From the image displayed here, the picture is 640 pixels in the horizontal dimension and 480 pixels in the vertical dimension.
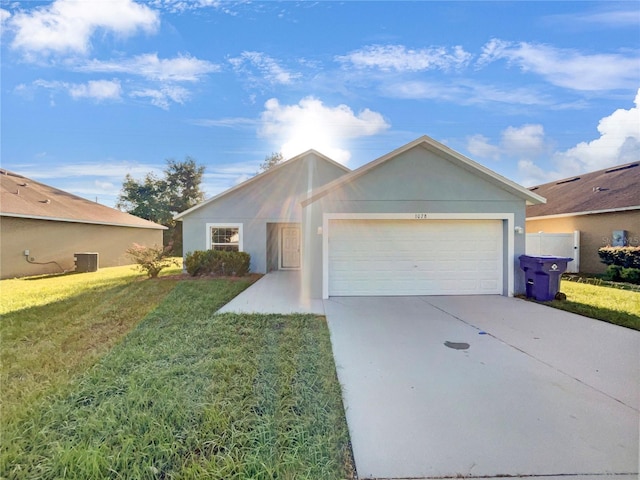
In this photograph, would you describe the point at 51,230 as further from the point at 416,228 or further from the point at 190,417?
the point at 190,417

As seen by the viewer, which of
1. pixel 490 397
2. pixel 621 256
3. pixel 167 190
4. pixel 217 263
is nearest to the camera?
pixel 490 397

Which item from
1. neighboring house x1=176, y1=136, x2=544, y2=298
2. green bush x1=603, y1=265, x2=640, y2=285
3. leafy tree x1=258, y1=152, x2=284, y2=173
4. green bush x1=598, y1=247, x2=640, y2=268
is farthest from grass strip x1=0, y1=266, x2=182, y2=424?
leafy tree x1=258, y1=152, x2=284, y2=173

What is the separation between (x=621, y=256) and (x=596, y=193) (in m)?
5.13

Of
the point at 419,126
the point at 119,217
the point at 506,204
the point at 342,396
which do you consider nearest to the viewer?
the point at 342,396

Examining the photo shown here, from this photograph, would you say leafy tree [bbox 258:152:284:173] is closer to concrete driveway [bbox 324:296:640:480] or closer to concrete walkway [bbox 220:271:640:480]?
concrete walkway [bbox 220:271:640:480]

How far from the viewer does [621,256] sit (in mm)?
11672

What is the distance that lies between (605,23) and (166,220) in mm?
30276

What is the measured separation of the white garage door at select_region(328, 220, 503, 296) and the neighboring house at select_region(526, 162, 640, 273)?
7868 mm

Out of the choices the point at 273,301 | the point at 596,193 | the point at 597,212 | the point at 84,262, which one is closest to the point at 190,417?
the point at 273,301

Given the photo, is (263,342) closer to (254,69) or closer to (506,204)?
(506,204)

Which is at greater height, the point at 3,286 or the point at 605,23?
the point at 605,23

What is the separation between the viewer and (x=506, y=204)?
9039 mm

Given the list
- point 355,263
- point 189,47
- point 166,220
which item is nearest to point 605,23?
point 355,263

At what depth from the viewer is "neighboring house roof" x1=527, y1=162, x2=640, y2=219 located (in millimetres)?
13281
